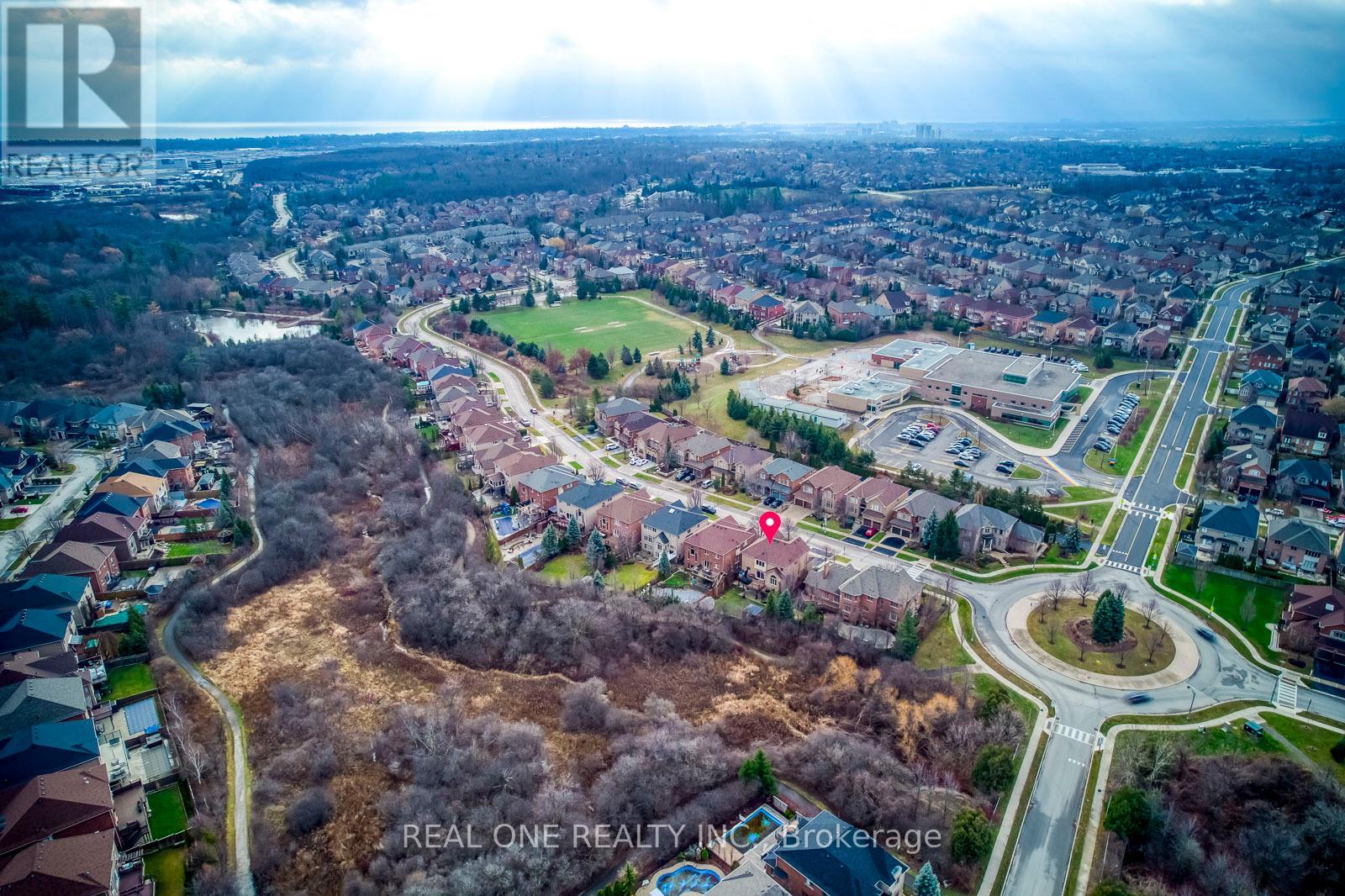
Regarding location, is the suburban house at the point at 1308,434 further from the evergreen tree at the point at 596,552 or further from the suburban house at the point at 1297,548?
the evergreen tree at the point at 596,552

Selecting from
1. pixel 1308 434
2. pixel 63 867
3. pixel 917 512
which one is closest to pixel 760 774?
Result: pixel 63 867

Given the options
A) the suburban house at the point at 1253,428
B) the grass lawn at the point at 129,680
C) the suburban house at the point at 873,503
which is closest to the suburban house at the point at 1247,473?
the suburban house at the point at 1253,428

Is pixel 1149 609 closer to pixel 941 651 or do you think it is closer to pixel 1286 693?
pixel 1286 693

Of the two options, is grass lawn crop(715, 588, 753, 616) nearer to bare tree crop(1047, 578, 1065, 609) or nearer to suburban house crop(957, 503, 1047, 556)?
suburban house crop(957, 503, 1047, 556)

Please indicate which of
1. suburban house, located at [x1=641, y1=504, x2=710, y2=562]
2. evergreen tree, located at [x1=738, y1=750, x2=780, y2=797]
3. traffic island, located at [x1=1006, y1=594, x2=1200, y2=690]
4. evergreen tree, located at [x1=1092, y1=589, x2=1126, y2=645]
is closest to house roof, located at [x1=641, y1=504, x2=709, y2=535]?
suburban house, located at [x1=641, y1=504, x2=710, y2=562]

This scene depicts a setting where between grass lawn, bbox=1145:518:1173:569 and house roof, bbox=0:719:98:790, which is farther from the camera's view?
grass lawn, bbox=1145:518:1173:569

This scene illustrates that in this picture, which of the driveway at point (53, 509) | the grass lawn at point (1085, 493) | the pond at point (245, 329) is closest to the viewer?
the driveway at point (53, 509)
